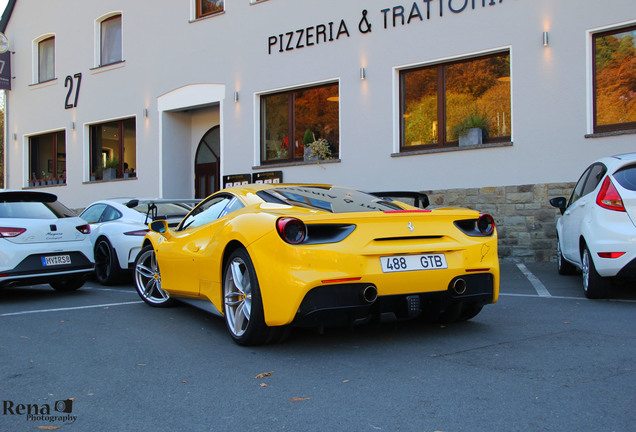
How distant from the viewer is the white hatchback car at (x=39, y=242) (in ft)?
24.8

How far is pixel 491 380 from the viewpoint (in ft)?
12.0

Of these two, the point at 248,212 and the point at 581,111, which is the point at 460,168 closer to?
the point at 581,111

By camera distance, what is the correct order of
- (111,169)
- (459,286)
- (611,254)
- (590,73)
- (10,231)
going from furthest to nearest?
(111,169) < (590,73) < (10,231) < (611,254) < (459,286)

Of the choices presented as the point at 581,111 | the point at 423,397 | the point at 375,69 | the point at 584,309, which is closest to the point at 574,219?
the point at 584,309

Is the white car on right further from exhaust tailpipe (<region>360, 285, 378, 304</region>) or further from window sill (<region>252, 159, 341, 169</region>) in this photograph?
window sill (<region>252, 159, 341, 169</region>)

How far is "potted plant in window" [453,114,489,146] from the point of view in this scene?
463 inches

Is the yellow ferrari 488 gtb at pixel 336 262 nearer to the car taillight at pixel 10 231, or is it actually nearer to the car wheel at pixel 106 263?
the car taillight at pixel 10 231

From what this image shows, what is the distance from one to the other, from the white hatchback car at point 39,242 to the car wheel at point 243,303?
3.82 meters

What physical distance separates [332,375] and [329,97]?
10815 mm

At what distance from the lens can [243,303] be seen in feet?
15.7

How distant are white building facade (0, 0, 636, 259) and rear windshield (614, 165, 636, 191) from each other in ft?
13.6

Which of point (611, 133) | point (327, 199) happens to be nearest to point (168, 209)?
point (327, 199)

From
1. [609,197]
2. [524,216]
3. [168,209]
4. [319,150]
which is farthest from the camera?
[319,150]

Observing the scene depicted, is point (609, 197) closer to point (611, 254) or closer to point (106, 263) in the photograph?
point (611, 254)
